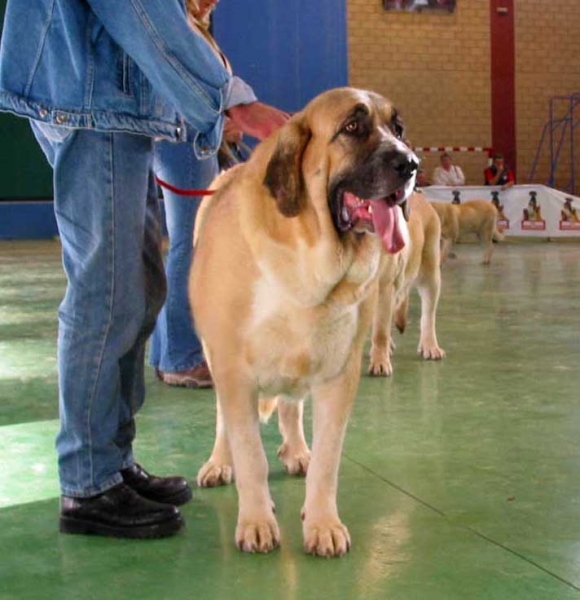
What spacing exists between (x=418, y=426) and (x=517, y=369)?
1.39m

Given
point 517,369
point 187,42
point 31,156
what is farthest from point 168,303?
point 31,156

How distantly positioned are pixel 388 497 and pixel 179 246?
2108 millimetres

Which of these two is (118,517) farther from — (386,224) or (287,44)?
(287,44)

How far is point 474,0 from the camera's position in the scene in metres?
21.3

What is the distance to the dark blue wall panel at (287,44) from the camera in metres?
12.9

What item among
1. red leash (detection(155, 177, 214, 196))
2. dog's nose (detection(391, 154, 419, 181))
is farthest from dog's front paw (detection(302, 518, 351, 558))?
red leash (detection(155, 177, 214, 196))

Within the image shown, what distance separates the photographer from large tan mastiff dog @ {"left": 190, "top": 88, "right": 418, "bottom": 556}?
2.38 m

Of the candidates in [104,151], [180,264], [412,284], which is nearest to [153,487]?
[104,151]

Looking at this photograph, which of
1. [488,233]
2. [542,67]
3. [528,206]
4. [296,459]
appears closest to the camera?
[296,459]

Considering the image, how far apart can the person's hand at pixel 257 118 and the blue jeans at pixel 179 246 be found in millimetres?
1983

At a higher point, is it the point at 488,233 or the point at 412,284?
the point at 412,284

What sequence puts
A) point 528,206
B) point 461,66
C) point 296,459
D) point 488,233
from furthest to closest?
point 461,66, point 528,206, point 488,233, point 296,459

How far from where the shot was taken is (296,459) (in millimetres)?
3176

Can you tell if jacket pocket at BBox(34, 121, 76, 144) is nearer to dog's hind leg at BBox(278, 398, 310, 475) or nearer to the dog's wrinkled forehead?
the dog's wrinkled forehead
